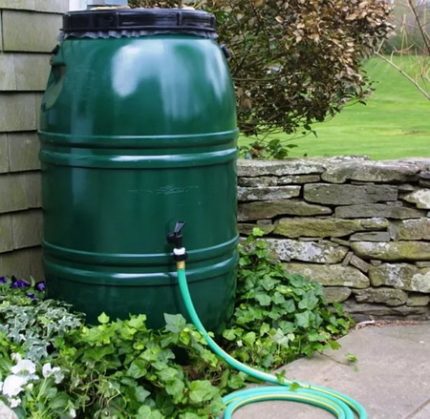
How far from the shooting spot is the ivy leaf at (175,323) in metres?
2.70

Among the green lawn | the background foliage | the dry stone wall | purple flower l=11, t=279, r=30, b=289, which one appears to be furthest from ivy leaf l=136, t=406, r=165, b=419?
the green lawn

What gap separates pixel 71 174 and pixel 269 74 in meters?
1.98

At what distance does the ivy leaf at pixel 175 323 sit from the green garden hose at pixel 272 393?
0.25 feet

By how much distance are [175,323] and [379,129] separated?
795 cm

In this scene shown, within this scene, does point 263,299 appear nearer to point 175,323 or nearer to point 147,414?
point 175,323

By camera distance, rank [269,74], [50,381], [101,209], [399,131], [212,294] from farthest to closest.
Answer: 1. [399,131]
2. [269,74]
3. [212,294]
4. [101,209]
5. [50,381]

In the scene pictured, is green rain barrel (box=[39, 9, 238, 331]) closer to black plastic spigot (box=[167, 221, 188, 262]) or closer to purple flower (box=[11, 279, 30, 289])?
black plastic spigot (box=[167, 221, 188, 262])

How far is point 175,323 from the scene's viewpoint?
8.88 ft

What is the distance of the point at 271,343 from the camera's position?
3166 mm

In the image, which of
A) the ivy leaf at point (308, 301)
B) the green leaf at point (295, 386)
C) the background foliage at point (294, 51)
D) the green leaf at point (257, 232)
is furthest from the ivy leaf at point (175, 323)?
the background foliage at point (294, 51)

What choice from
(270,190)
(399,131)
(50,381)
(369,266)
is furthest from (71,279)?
(399,131)

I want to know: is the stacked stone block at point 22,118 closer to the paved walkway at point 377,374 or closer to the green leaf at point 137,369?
the green leaf at point 137,369

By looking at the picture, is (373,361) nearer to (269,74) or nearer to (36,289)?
(36,289)

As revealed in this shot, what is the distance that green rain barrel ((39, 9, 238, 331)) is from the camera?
107 inches
